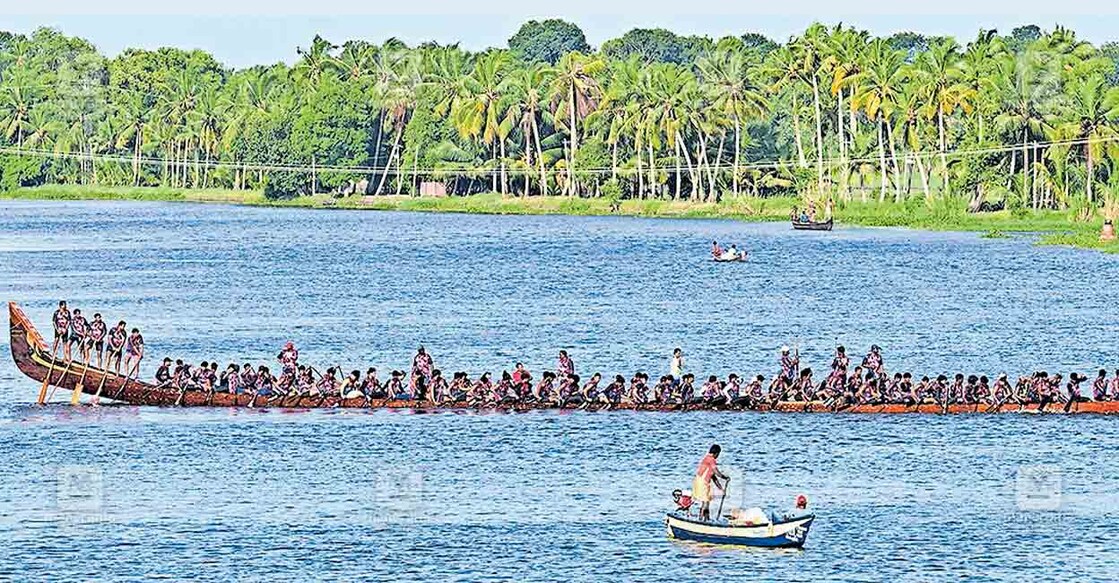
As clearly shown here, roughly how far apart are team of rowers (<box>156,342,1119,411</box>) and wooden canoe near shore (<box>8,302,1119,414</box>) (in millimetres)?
156

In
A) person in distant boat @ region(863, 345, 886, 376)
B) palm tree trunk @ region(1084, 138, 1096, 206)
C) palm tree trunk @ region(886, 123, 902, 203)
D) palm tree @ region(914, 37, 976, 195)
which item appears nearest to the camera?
person in distant boat @ region(863, 345, 886, 376)

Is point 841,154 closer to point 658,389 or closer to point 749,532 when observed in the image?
point 658,389

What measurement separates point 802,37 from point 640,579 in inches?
5909

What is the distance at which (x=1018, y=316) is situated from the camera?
105312 mm

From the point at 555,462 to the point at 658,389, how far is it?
8628mm

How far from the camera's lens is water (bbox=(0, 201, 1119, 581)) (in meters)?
50.7

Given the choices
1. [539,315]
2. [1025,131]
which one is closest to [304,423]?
[539,315]

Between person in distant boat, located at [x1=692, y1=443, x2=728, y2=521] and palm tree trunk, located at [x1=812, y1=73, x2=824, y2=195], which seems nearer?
person in distant boat, located at [x1=692, y1=443, x2=728, y2=521]

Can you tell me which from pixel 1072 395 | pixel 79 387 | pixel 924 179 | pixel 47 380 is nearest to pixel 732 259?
A: pixel 924 179

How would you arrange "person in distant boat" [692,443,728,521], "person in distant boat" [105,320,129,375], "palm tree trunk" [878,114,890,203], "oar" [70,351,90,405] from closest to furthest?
1. "person in distant boat" [692,443,728,521]
2. "oar" [70,351,90,405]
3. "person in distant boat" [105,320,129,375]
4. "palm tree trunk" [878,114,890,203]

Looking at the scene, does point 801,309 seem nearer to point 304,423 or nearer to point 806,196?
point 304,423

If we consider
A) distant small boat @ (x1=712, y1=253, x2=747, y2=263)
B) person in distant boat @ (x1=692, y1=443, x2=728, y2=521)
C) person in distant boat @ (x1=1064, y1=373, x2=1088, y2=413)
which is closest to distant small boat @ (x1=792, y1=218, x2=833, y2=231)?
distant small boat @ (x1=712, y1=253, x2=747, y2=263)

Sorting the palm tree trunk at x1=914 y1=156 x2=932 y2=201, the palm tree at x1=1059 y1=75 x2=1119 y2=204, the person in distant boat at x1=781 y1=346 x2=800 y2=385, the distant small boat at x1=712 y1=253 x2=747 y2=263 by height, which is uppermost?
the palm tree at x1=1059 y1=75 x2=1119 y2=204

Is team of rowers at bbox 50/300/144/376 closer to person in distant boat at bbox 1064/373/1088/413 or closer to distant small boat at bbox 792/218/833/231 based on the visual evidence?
person in distant boat at bbox 1064/373/1088/413
